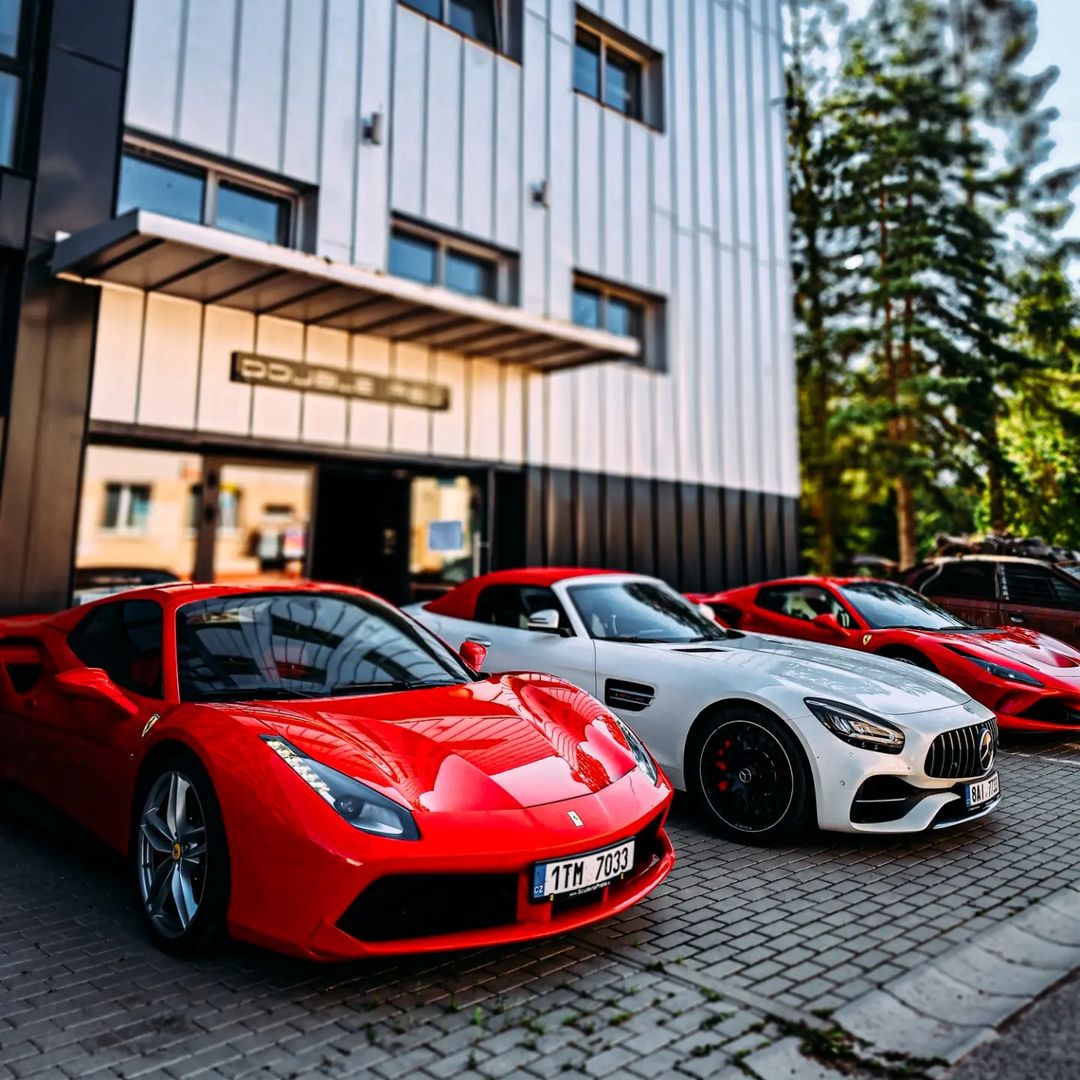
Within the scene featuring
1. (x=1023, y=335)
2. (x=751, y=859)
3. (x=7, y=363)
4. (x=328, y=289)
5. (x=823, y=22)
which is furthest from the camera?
(x=823, y=22)

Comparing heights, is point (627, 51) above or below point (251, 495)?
above

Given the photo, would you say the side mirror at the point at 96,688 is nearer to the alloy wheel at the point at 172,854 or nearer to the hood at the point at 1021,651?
the alloy wheel at the point at 172,854

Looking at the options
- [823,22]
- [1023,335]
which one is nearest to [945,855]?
[1023,335]

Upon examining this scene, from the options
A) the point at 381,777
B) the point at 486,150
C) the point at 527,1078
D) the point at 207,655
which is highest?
the point at 486,150

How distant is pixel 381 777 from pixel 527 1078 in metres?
1.00

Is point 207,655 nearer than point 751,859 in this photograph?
Yes

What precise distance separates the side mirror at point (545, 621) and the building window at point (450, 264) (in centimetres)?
582

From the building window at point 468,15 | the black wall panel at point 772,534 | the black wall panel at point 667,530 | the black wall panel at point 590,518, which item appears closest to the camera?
the building window at point 468,15

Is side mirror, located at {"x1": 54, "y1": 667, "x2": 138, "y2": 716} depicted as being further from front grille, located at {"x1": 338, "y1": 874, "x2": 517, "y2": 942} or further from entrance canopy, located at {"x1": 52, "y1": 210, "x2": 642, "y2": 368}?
entrance canopy, located at {"x1": 52, "y1": 210, "x2": 642, "y2": 368}

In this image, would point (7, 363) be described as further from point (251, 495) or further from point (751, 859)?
point (751, 859)

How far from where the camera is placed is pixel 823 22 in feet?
91.1

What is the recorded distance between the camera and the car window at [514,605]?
20.2 feet

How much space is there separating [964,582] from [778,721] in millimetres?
6164

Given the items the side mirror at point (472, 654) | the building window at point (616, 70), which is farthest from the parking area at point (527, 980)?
the building window at point (616, 70)
